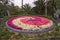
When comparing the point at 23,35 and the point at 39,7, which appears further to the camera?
the point at 39,7

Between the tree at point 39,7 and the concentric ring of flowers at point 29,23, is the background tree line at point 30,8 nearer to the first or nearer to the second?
the tree at point 39,7

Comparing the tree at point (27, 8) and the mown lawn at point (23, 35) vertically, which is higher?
the tree at point (27, 8)

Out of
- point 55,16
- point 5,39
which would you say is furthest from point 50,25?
point 55,16

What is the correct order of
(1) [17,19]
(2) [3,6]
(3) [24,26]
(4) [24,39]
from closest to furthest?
(4) [24,39] → (3) [24,26] → (1) [17,19] → (2) [3,6]

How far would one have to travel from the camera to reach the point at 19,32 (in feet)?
40.2

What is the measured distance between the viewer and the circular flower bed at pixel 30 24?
12445 millimetres

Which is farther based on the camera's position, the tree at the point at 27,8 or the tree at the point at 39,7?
the tree at the point at 39,7

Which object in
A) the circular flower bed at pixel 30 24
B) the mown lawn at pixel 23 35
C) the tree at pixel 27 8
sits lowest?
the mown lawn at pixel 23 35

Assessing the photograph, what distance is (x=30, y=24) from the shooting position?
13016 millimetres

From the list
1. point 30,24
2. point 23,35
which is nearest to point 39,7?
point 30,24

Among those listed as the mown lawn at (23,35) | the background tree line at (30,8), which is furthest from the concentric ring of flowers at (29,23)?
the background tree line at (30,8)

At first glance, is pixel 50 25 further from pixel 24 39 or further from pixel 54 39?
pixel 24 39

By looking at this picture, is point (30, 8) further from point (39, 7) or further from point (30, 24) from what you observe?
point (30, 24)

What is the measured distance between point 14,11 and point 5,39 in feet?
18.5
